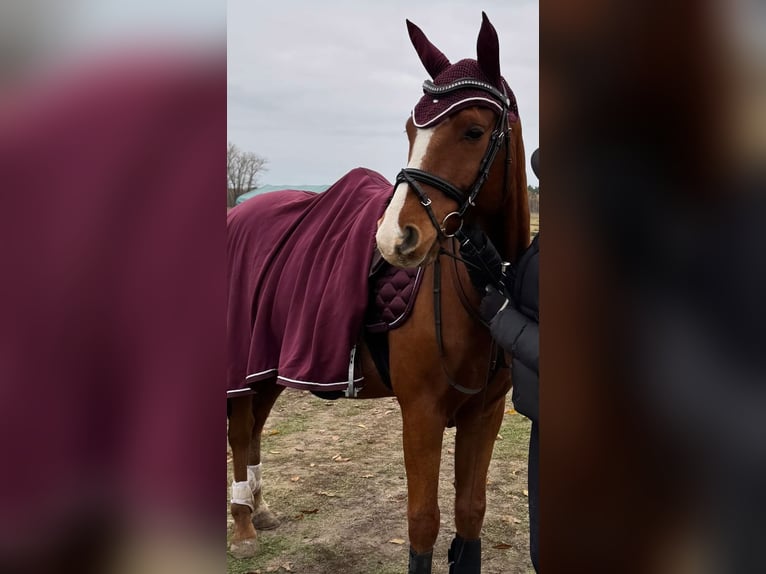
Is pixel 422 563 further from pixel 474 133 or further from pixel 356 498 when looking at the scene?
pixel 474 133

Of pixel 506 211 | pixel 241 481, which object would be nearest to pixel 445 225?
pixel 506 211

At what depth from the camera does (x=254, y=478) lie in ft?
11.2

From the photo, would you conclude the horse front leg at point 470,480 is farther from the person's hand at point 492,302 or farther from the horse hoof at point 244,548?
the horse hoof at point 244,548

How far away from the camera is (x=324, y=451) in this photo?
181 inches

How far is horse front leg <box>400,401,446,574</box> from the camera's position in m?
2.14

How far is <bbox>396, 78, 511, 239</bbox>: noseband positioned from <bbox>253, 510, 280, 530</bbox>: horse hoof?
2.48m

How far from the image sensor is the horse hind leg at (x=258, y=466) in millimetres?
3402

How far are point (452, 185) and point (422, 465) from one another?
3.66 feet

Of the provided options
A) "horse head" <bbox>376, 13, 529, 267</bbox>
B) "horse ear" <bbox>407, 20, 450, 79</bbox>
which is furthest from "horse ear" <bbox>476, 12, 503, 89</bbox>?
"horse ear" <bbox>407, 20, 450, 79</bbox>

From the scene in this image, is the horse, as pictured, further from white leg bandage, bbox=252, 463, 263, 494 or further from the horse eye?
white leg bandage, bbox=252, 463, 263, 494
